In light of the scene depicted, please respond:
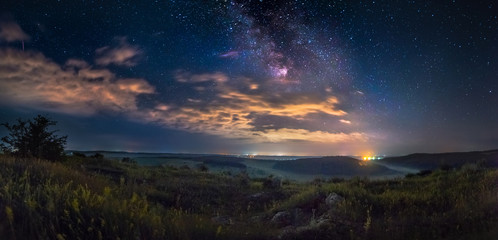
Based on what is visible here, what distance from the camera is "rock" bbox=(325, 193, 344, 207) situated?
10219mm

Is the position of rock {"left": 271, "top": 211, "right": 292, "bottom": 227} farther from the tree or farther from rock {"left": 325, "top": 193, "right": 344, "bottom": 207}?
the tree

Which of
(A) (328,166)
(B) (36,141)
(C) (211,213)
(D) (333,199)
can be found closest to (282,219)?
(D) (333,199)

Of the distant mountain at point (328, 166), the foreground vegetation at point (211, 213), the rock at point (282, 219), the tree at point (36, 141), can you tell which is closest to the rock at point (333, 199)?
the foreground vegetation at point (211, 213)

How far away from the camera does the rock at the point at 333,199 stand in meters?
10.2

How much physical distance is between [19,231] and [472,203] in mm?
10344

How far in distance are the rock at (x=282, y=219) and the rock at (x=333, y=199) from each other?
147 cm

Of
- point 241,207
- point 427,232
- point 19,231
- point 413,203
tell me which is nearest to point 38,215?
point 19,231

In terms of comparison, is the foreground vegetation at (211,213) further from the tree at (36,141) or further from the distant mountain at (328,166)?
the distant mountain at (328,166)

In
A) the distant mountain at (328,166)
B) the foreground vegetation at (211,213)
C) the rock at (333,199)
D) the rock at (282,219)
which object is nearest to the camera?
the foreground vegetation at (211,213)

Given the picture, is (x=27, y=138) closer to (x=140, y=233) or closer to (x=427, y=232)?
(x=140, y=233)

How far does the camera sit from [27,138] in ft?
57.7

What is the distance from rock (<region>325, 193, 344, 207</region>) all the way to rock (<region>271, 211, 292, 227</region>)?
1469 mm

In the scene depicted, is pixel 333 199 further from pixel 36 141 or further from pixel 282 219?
pixel 36 141

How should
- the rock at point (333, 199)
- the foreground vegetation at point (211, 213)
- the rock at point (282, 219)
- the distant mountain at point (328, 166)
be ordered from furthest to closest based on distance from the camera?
the distant mountain at point (328, 166) → the rock at point (333, 199) → the rock at point (282, 219) → the foreground vegetation at point (211, 213)
